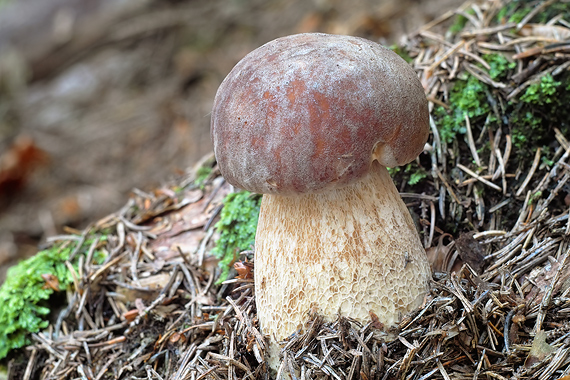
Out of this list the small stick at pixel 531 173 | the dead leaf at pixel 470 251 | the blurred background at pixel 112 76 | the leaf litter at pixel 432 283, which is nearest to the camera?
the leaf litter at pixel 432 283

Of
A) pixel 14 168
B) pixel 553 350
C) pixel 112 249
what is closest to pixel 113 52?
pixel 14 168

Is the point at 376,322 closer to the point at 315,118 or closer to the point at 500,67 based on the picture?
the point at 315,118

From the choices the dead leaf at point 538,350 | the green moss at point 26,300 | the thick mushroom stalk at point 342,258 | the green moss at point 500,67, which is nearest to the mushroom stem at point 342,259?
the thick mushroom stalk at point 342,258

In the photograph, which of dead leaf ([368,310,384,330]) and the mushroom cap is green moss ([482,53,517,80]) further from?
dead leaf ([368,310,384,330])

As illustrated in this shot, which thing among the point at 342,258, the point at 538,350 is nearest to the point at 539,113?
the point at 538,350

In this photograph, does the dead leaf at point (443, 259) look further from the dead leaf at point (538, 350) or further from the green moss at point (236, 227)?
the green moss at point (236, 227)

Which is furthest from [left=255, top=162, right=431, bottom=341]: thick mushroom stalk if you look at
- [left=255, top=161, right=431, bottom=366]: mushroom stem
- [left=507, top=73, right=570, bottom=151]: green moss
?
[left=507, top=73, right=570, bottom=151]: green moss
